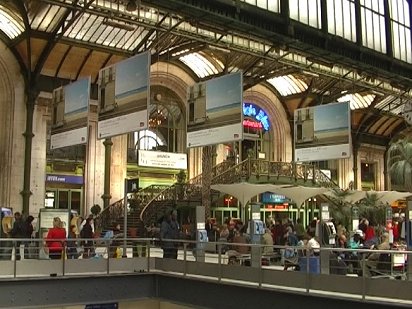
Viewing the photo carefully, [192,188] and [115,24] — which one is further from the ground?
[115,24]

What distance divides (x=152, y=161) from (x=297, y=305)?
1876 centimetres

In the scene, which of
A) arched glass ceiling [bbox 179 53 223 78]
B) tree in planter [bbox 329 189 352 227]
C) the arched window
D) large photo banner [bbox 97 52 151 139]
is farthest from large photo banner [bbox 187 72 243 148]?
arched glass ceiling [bbox 179 53 223 78]

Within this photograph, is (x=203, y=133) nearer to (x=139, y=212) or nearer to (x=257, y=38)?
(x=257, y=38)

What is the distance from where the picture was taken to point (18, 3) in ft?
83.3

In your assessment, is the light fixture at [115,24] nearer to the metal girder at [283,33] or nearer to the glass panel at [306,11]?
the metal girder at [283,33]

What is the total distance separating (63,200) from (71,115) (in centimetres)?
1163

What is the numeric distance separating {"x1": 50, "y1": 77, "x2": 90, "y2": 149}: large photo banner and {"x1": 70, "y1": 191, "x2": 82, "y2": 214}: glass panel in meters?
10.1

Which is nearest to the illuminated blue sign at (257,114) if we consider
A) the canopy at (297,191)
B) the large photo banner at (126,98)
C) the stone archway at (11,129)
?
the canopy at (297,191)

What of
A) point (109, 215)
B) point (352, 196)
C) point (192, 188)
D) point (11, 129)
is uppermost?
point (11, 129)

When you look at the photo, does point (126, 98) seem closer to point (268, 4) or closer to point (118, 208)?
point (268, 4)

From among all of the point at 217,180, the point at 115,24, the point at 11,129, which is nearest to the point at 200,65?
the point at 217,180

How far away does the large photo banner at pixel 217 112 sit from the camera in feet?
57.3

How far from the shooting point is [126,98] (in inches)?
664

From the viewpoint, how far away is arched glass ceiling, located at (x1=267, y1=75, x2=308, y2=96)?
39469mm
